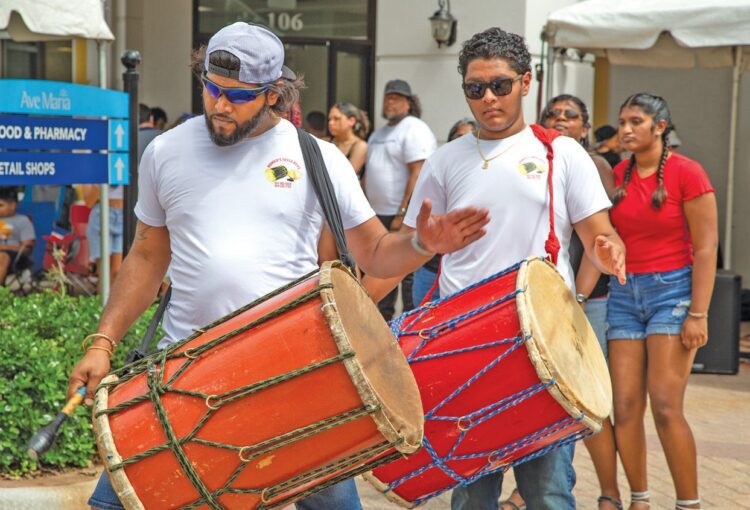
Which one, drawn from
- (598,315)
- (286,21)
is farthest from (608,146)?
(286,21)

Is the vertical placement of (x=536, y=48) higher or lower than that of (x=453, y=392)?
higher

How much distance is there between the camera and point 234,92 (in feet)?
11.0

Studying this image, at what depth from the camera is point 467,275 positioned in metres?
4.12

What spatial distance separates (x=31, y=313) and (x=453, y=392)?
353cm

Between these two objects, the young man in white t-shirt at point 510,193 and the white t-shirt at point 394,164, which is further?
the white t-shirt at point 394,164

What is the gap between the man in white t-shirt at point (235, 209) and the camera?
11.0 feet

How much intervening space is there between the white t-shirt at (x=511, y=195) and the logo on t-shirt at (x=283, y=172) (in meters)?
0.83

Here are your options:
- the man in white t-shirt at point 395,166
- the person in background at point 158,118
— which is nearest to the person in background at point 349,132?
the man in white t-shirt at point 395,166

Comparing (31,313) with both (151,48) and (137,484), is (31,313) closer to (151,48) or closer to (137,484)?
(137,484)

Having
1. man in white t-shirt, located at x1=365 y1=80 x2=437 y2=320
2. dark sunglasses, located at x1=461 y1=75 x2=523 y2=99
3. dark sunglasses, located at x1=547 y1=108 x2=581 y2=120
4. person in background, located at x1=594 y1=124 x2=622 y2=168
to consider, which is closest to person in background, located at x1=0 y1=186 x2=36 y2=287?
man in white t-shirt, located at x1=365 y1=80 x2=437 y2=320

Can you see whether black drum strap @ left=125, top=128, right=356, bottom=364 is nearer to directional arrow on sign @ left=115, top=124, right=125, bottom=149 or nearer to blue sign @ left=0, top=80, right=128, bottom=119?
blue sign @ left=0, top=80, right=128, bottom=119

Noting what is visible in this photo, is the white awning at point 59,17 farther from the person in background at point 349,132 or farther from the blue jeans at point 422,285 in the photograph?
the person in background at point 349,132

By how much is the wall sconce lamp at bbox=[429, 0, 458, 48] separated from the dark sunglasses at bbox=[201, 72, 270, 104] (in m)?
8.58

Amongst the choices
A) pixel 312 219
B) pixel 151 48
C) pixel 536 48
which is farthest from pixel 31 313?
pixel 151 48
